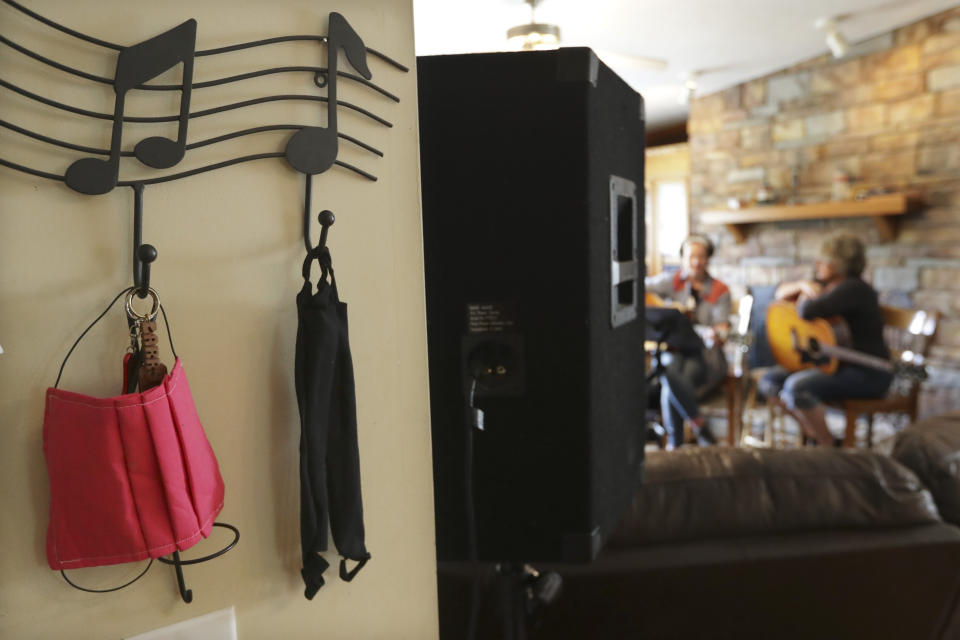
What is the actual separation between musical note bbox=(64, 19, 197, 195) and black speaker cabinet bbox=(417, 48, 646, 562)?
1.10ft

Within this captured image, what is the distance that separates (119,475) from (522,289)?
1.58 ft

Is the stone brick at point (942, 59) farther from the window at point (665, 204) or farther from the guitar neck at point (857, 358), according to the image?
the window at point (665, 204)

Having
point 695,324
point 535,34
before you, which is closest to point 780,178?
point 695,324

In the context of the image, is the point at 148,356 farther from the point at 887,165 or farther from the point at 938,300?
the point at 887,165

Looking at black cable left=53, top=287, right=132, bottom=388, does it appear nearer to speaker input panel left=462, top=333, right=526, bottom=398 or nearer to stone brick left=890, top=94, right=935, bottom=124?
speaker input panel left=462, top=333, right=526, bottom=398

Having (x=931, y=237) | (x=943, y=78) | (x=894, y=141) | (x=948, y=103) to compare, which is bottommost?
(x=931, y=237)

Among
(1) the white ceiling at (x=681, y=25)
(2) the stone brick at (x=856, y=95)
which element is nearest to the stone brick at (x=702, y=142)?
(1) the white ceiling at (x=681, y=25)

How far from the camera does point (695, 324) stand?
11.5 feet

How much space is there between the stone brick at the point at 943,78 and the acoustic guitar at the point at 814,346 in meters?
1.35

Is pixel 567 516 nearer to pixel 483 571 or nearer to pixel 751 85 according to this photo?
pixel 483 571

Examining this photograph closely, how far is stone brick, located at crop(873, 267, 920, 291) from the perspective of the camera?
12.4ft

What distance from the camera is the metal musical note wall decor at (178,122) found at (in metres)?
0.49

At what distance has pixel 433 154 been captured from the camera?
821 mm

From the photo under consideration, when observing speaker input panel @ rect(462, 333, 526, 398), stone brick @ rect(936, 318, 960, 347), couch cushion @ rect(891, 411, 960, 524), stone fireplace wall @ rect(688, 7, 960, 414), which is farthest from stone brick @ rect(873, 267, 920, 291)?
speaker input panel @ rect(462, 333, 526, 398)
